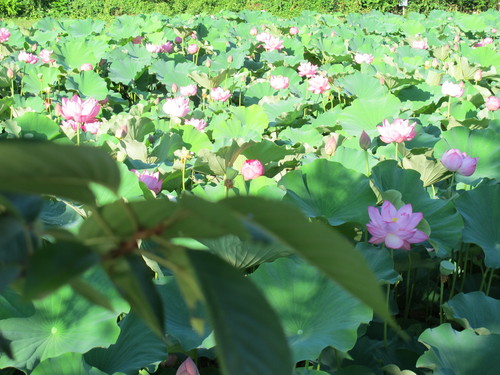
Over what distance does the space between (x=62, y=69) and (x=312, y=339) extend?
271 centimetres

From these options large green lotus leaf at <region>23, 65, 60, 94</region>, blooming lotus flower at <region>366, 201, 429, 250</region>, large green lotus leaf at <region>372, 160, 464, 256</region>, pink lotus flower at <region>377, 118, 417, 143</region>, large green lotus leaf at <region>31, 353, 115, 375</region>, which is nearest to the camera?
large green lotus leaf at <region>31, 353, 115, 375</region>

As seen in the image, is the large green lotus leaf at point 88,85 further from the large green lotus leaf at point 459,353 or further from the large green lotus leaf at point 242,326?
the large green lotus leaf at point 242,326

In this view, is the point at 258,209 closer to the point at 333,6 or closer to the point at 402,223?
the point at 402,223

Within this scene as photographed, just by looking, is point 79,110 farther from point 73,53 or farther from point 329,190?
point 73,53

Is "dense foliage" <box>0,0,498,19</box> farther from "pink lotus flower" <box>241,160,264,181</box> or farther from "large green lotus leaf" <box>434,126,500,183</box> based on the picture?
"pink lotus flower" <box>241,160,264,181</box>

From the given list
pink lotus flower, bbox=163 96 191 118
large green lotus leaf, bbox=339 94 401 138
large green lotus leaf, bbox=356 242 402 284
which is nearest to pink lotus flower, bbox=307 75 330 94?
large green lotus leaf, bbox=339 94 401 138

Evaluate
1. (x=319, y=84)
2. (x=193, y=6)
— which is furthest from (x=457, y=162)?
(x=193, y=6)

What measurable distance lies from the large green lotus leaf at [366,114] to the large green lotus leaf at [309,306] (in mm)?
1339

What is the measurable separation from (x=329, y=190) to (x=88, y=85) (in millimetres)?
2031

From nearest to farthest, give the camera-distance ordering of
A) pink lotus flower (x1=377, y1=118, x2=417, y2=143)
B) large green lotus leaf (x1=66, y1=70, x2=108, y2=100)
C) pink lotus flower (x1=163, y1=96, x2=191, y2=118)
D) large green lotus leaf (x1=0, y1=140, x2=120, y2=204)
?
1. large green lotus leaf (x1=0, y1=140, x2=120, y2=204)
2. pink lotus flower (x1=377, y1=118, x2=417, y2=143)
3. pink lotus flower (x1=163, y1=96, x2=191, y2=118)
4. large green lotus leaf (x1=66, y1=70, x2=108, y2=100)

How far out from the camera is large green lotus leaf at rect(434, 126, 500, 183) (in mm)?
1589

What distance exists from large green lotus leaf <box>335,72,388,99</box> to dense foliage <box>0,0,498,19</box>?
344 inches

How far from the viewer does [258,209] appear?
0.18 m

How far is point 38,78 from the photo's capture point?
9.12 ft
